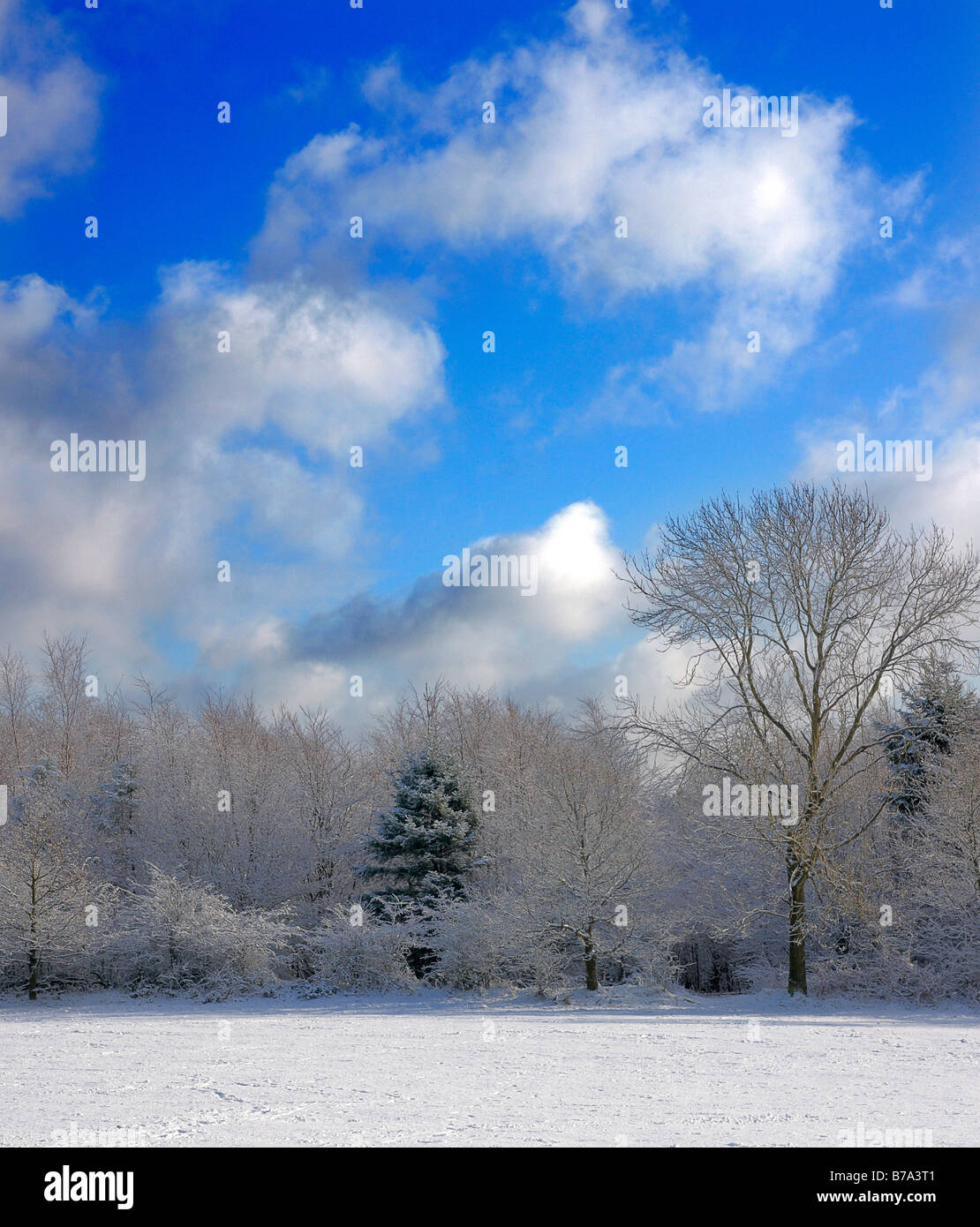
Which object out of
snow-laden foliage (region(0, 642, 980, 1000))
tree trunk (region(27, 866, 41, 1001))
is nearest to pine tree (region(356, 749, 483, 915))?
snow-laden foliage (region(0, 642, 980, 1000))

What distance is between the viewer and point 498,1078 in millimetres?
10180

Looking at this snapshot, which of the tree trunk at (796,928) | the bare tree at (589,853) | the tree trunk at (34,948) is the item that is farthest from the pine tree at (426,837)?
the tree trunk at (796,928)

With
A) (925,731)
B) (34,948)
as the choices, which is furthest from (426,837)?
(925,731)

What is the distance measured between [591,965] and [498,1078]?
41.6ft

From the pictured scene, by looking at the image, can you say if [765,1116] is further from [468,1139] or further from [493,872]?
[493,872]

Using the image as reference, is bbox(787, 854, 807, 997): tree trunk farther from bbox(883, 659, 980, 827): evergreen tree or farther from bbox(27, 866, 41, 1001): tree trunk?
bbox(27, 866, 41, 1001): tree trunk

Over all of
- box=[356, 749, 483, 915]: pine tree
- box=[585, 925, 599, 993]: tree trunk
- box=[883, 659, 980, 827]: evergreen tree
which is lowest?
box=[585, 925, 599, 993]: tree trunk

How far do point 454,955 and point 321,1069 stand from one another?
40.9 feet

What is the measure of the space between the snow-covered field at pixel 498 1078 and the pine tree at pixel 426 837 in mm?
7456

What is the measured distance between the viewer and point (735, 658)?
2070 cm

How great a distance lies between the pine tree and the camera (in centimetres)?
2639

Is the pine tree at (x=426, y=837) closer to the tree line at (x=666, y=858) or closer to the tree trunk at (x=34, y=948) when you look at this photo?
the tree line at (x=666, y=858)

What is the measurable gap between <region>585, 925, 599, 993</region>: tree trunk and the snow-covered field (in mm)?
2760
